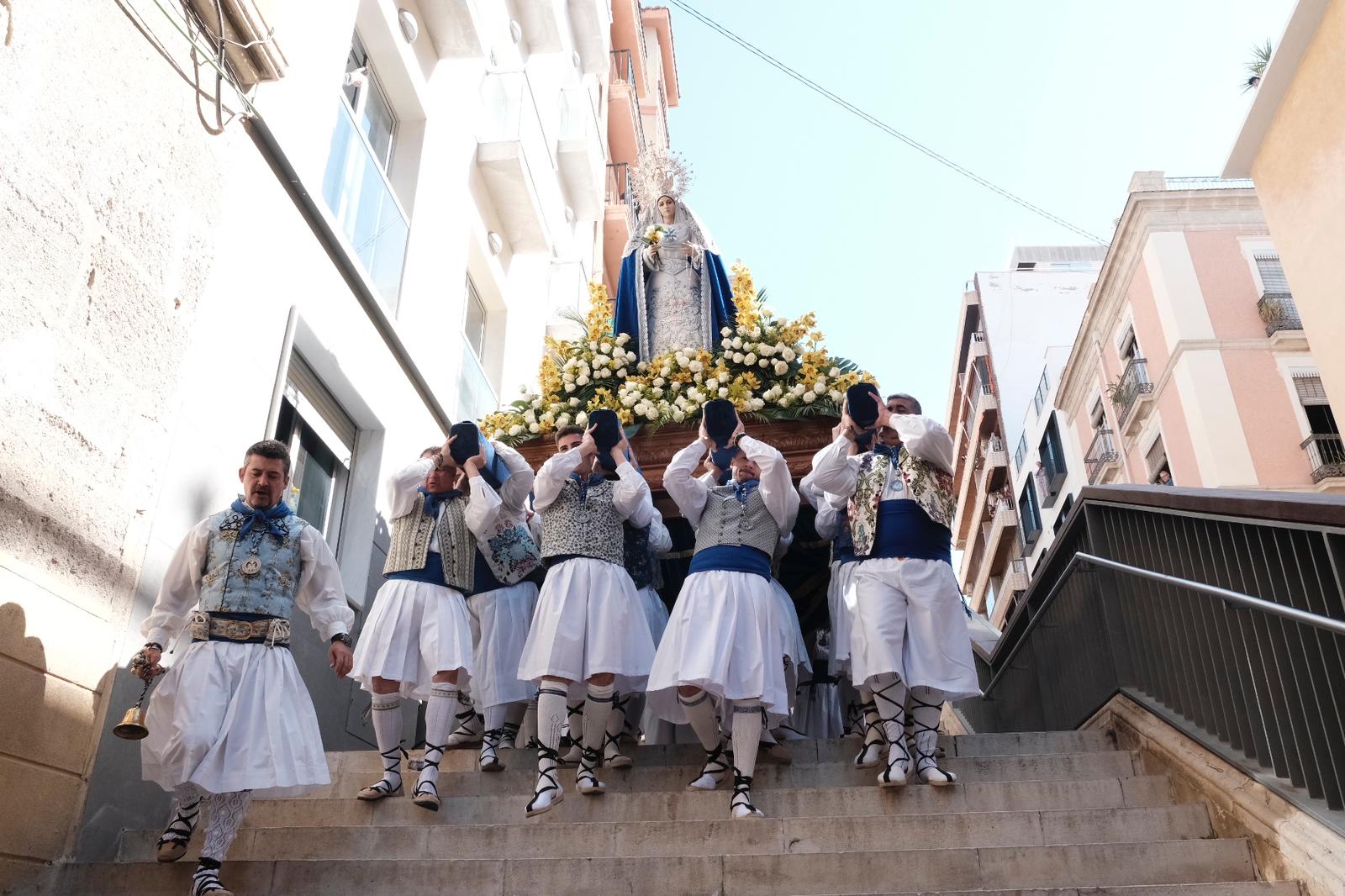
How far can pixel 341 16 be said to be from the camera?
907 cm

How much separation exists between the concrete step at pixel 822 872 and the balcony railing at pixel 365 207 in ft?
19.5

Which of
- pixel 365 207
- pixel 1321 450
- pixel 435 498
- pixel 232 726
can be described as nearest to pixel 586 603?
pixel 435 498

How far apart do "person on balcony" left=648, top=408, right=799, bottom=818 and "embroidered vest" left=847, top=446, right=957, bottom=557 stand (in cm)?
35

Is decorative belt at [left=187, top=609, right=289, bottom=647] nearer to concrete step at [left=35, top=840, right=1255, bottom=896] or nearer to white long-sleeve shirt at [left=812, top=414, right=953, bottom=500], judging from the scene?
concrete step at [left=35, top=840, right=1255, bottom=896]

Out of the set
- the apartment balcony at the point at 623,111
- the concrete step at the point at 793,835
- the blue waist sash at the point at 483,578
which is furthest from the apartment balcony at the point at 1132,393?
the concrete step at the point at 793,835

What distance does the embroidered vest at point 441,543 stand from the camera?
5793mm

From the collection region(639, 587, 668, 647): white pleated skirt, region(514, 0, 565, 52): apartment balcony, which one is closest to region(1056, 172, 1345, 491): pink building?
region(514, 0, 565, 52): apartment balcony

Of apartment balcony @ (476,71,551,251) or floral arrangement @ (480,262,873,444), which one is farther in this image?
apartment balcony @ (476,71,551,251)

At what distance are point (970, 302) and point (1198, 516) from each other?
1526 inches

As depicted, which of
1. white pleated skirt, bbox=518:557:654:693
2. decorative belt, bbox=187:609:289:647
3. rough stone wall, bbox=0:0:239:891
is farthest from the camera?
white pleated skirt, bbox=518:557:654:693

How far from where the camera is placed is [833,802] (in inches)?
190

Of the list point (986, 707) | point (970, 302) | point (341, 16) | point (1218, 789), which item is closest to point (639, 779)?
point (1218, 789)

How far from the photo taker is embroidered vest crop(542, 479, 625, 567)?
5.64 m

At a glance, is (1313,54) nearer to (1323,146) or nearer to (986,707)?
(1323,146)
